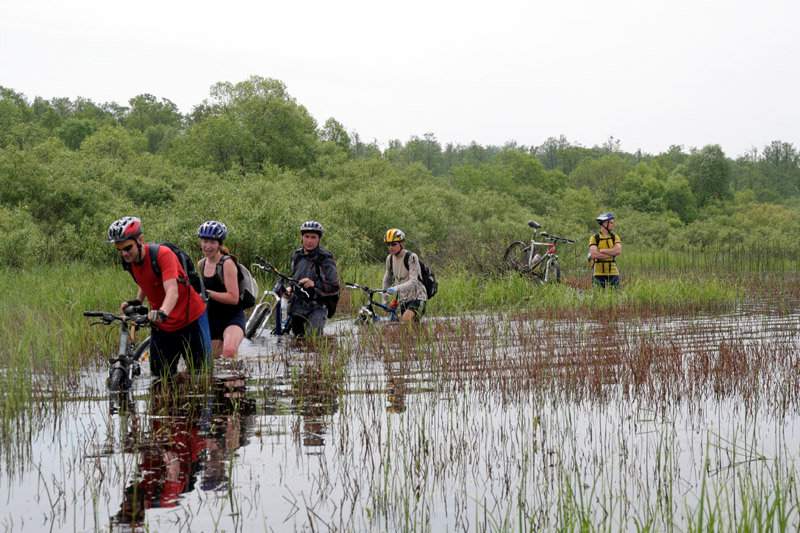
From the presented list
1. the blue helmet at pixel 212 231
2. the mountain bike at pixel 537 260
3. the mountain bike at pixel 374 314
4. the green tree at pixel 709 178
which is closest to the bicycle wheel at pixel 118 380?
the blue helmet at pixel 212 231

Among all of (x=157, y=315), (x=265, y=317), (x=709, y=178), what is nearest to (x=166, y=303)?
(x=157, y=315)

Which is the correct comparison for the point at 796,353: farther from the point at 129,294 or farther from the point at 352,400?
the point at 129,294

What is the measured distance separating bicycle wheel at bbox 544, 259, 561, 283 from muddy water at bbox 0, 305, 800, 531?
927 cm

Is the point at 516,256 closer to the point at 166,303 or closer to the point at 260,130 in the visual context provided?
the point at 166,303

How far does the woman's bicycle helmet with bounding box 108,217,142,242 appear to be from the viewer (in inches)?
302

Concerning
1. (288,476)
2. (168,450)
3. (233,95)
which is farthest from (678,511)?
(233,95)

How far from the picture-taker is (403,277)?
13.4 m

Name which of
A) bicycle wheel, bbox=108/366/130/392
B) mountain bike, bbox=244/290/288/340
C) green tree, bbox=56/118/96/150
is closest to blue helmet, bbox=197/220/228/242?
bicycle wheel, bbox=108/366/130/392

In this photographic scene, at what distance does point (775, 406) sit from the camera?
8.39 metres

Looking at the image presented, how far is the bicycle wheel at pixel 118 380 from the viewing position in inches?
346

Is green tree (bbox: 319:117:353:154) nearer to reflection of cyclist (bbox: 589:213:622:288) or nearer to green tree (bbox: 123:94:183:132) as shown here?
green tree (bbox: 123:94:183:132)

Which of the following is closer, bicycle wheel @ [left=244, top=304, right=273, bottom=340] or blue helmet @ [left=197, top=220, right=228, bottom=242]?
blue helmet @ [left=197, top=220, right=228, bottom=242]

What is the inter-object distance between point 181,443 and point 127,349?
1.72 m

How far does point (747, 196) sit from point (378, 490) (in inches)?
3600
